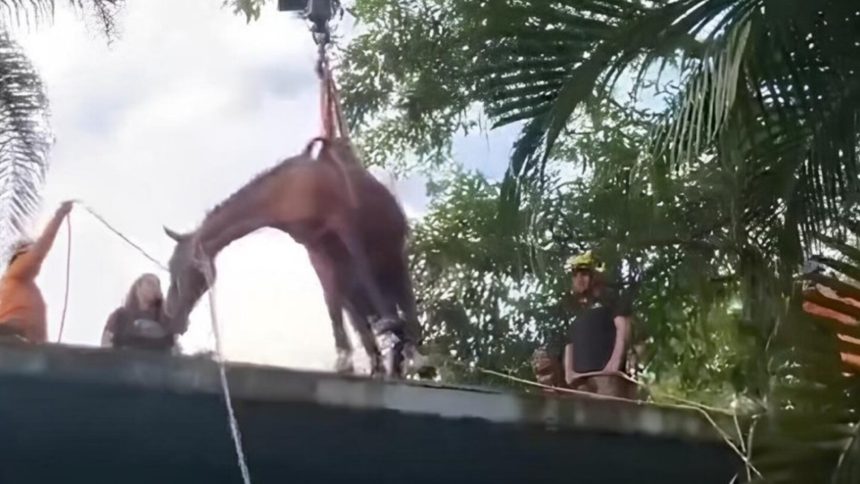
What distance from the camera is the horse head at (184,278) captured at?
3705 mm

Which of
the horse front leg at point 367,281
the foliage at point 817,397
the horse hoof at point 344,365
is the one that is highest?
the horse front leg at point 367,281

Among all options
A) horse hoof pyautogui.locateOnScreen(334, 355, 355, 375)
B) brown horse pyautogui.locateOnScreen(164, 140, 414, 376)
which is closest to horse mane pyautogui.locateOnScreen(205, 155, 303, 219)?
brown horse pyautogui.locateOnScreen(164, 140, 414, 376)

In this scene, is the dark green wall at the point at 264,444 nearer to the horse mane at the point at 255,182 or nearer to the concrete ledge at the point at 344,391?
the concrete ledge at the point at 344,391

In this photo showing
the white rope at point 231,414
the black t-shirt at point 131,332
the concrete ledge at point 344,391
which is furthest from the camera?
the black t-shirt at point 131,332

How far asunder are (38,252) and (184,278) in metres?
0.53

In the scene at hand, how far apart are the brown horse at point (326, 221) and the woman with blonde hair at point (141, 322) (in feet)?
0.42

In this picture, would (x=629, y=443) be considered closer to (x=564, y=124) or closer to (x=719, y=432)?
(x=719, y=432)

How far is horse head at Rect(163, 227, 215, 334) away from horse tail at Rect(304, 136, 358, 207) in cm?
43

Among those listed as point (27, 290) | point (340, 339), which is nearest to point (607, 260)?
point (340, 339)

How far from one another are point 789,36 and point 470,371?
2973 millimetres

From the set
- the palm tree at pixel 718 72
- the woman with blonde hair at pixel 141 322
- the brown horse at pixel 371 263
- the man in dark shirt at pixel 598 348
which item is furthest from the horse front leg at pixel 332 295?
the man in dark shirt at pixel 598 348

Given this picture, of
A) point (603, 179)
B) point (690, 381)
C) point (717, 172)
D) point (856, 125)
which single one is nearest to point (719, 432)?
point (856, 125)

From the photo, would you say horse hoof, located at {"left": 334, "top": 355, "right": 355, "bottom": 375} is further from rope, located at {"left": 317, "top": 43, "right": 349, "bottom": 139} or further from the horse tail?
rope, located at {"left": 317, "top": 43, "right": 349, "bottom": 139}

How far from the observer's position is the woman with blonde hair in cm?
341
